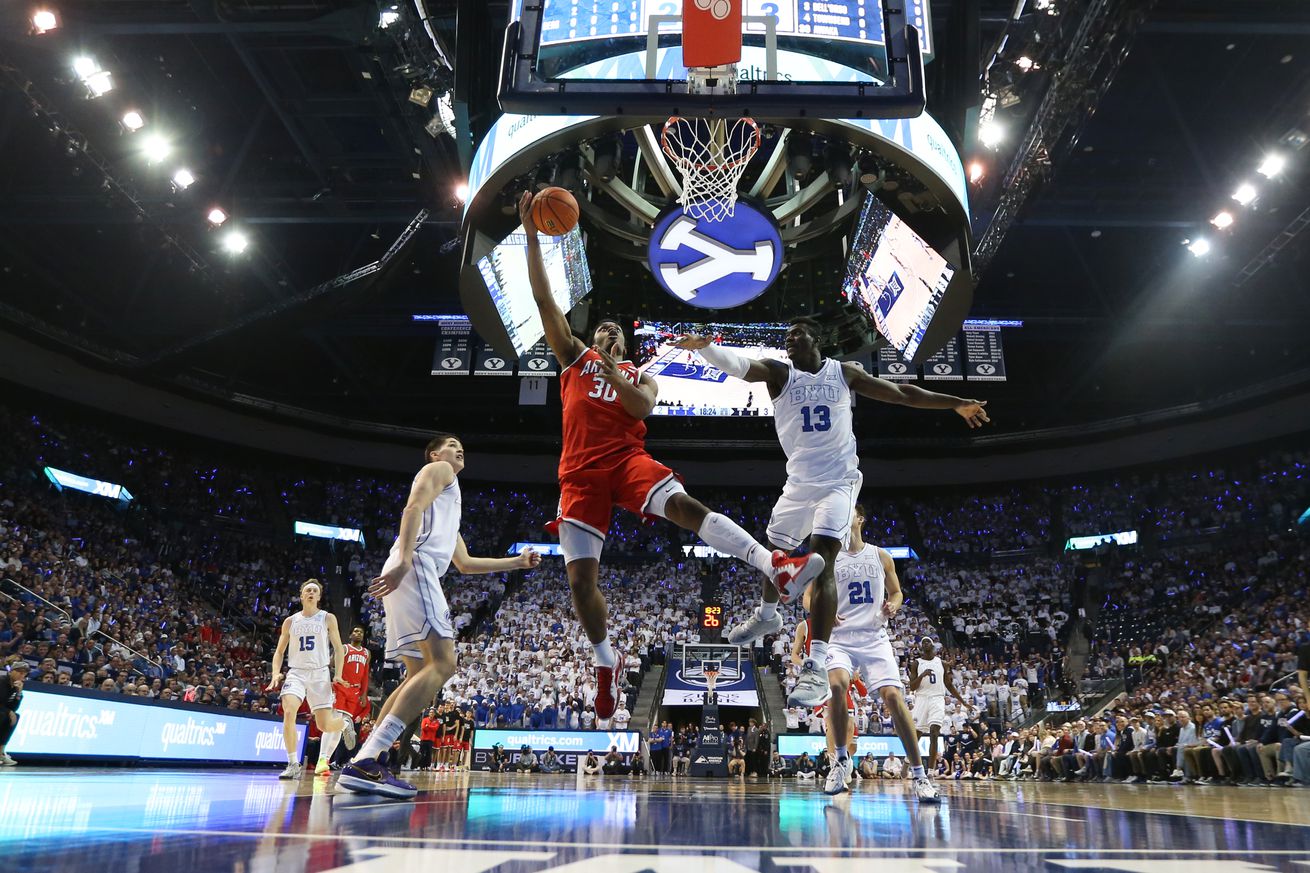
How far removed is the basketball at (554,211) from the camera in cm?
510

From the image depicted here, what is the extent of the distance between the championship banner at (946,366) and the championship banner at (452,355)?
943cm

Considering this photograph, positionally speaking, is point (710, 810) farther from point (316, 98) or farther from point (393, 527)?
point (393, 527)

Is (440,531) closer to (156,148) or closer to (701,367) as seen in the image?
(701,367)

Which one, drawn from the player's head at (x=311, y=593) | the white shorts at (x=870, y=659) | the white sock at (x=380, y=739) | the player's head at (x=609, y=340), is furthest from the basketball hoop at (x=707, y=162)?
the white sock at (x=380, y=739)

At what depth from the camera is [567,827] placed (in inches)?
128

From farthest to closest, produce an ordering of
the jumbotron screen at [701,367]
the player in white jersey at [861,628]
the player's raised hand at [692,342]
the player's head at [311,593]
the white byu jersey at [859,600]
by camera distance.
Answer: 1. the jumbotron screen at [701,367]
2. the player's head at [311,593]
3. the white byu jersey at [859,600]
4. the player in white jersey at [861,628]
5. the player's raised hand at [692,342]

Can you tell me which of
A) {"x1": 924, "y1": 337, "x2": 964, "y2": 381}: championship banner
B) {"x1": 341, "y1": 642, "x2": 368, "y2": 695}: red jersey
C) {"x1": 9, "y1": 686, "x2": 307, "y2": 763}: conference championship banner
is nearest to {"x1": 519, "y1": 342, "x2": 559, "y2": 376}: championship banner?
{"x1": 341, "y1": 642, "x2": 368, "y2": 695}: red jersey

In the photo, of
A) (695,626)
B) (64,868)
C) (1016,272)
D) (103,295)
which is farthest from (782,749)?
(103,295)

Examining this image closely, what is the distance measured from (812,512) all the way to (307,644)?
19.0 feet

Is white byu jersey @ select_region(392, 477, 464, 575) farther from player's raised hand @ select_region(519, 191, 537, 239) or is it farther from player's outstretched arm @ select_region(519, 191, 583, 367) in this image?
player's raised hand @ select_region(519, 191, 537, 239)

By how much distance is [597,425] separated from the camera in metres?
4.87

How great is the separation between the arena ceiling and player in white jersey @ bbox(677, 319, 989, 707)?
5385 millimetres

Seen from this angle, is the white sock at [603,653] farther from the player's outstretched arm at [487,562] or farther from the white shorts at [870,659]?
the white shorts at [870,659]

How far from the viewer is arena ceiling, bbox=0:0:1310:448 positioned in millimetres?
11562
